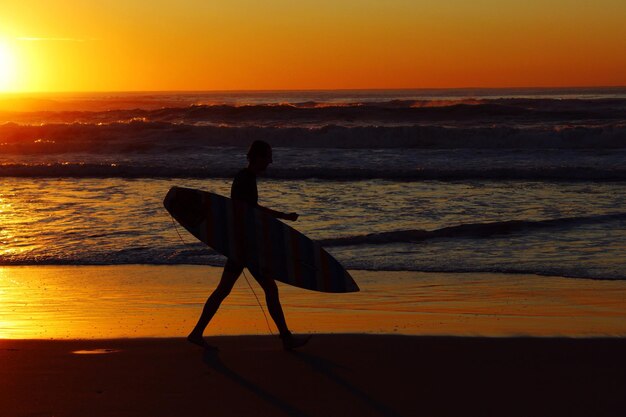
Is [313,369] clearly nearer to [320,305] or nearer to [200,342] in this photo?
[200,342]

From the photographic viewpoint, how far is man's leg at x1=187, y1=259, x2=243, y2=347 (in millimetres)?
5551

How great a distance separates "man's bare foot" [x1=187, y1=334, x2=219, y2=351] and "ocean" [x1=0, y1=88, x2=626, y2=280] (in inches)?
128

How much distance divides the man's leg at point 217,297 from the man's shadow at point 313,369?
168 mm

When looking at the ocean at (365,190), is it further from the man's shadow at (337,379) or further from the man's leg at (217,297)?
the man's shadow at (337,379)

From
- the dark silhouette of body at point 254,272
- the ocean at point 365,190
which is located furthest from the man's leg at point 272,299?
the ocean at point 365,190

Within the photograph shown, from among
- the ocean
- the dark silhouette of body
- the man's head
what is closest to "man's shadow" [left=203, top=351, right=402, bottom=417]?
the dark silhouette of body

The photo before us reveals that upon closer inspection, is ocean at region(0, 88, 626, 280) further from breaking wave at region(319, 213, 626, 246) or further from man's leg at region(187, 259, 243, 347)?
man's leg at region(187, 259, 243, 347)

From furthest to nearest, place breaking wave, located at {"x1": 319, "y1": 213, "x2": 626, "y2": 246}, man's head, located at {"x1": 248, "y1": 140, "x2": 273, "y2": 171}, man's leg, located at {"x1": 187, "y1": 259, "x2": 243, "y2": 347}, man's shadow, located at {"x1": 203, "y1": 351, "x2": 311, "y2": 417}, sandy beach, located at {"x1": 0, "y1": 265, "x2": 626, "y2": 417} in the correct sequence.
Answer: breaking wave, located at {"x1": 319, "y1": 213, "x2": 626, "y2": 246} < man's leg, located at {"x1": 187, "y1": 259, "x2": 243, "y2": 347} < man's head, located at {"x1": 248, "y1": 140, "x2": 273, "y2": 171} < sandy beach, located at {"x1": 0, "y1": 265, "x2": 626, "y2": 417} < man's shadow, located at {"x1": 203, "y1": 351, "x2": 311, "y2": 417}

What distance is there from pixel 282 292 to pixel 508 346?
7.82 ft

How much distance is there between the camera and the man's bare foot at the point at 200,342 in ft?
18.0

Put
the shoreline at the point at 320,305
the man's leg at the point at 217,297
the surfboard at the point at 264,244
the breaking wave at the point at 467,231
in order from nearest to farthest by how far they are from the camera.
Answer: the man's leg at the point at 217,297 → the surfboard at the point at 264,244 → the shoreline at the point at 320,305 → the breaking wave at the point at 467,231

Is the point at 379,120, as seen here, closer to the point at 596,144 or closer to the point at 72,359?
the point at 596,144

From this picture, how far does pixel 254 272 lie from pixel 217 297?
0.29 meters

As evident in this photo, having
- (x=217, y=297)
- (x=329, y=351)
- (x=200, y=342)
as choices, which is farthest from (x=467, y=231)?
(x=200, y=342)
